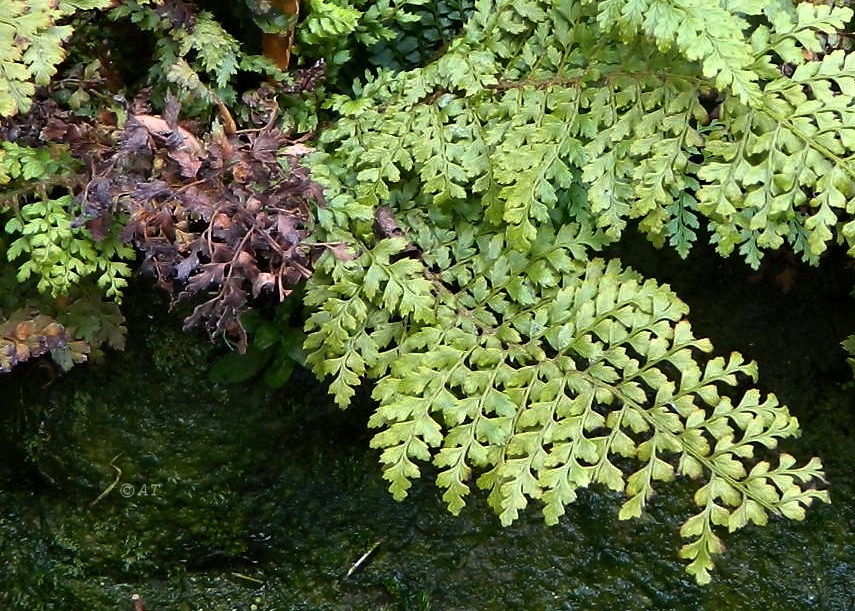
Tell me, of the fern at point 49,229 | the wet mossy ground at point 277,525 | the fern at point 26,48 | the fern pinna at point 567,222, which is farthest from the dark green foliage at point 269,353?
the fern at point 26,48

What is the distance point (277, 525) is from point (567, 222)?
1248mm

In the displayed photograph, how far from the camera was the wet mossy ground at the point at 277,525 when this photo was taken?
2.46m

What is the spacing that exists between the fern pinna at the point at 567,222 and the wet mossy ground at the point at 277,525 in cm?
52

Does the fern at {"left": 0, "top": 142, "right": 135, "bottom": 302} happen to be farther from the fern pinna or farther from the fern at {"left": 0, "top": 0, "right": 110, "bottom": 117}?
the fern pinna

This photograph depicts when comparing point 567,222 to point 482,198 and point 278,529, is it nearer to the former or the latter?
point 482,198

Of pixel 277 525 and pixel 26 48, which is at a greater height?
pixel 26 48

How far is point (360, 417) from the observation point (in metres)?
2.67

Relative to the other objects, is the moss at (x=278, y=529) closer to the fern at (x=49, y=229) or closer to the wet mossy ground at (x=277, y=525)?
the wet mossy ground at (x=277, y=525)

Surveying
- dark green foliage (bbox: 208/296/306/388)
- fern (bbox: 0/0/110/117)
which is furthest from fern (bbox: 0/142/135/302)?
dark green foliage (bbox: 208/296/306/388)

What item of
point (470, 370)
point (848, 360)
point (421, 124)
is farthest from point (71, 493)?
point (848, 360)

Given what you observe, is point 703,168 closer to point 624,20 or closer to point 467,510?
point 624,20

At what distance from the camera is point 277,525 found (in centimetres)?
256

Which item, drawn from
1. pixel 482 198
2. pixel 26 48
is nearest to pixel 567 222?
pixel 482 198

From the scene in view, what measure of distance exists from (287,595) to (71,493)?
0.73 meters
